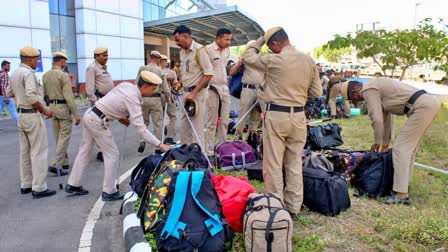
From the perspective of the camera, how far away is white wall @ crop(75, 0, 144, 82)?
63.6ft

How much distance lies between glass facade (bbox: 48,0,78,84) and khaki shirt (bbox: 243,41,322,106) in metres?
16.6

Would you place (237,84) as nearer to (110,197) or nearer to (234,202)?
(110,197)

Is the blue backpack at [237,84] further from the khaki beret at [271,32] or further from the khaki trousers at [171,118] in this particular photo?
the khaki beret at [271,32]

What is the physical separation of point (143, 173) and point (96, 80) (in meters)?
3.11

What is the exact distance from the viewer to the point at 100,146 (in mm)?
5242

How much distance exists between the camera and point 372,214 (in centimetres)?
458

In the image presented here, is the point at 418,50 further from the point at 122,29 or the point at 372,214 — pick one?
the point at 122,29

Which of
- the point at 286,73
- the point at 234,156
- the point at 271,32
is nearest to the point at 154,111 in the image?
the point at 234,156

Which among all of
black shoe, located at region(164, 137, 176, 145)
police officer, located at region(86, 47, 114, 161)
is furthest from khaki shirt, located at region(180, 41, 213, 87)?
black shoe, located at region(164, 137, 176, 145)

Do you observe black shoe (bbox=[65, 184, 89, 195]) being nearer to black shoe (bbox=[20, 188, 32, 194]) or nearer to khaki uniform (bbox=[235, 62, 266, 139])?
black shoe (bbox=[20, 188, 32, 194])

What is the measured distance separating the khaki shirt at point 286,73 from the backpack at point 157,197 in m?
1.27

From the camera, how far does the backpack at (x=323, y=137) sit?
23.9ft

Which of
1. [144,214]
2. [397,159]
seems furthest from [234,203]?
[397,159]

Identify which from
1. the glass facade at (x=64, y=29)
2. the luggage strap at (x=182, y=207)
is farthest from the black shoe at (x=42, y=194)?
the glass facade at (x=64, y=29)
